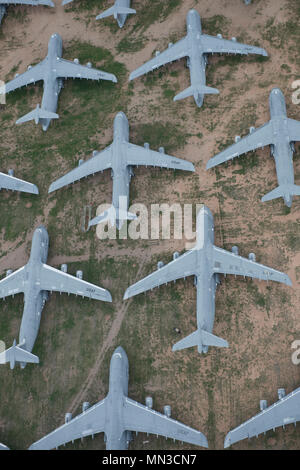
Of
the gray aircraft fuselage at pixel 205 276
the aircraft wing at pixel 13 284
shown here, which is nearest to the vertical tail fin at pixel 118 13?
the gray aircraft fuselage at pixel 205 276

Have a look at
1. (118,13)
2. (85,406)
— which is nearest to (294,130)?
(118,13)

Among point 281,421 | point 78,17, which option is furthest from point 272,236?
point 78,17

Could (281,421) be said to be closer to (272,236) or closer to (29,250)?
(272,236)

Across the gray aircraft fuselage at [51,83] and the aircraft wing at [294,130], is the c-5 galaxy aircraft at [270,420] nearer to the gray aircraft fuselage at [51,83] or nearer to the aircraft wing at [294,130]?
the aircraft wing at [294,130]

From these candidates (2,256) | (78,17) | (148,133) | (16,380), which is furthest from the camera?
(78,17)

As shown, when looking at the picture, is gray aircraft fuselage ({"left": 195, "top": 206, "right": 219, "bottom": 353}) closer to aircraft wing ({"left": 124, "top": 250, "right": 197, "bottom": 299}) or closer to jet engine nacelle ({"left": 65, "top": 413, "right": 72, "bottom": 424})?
aircraft wing ({"left": 124, "top": 250, "right": 197, "bottom": 299})
